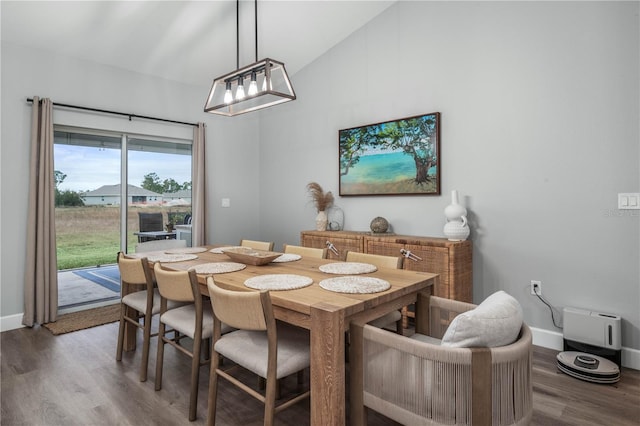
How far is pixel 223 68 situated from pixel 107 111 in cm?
141

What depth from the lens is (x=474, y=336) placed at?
1260 millimetres

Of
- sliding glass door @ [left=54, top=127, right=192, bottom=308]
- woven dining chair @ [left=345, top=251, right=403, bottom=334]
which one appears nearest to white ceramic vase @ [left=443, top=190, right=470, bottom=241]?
woven dining chair @ [left=345, top=251, right=403, bottom=334]

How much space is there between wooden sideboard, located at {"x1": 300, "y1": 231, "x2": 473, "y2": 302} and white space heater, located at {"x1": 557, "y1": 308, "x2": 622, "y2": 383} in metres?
0.73

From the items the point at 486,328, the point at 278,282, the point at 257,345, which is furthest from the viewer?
the point at 278,282

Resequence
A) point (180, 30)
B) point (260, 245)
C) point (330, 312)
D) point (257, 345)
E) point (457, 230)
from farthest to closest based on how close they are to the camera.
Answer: point (180, 30), point (260, 245), point (457, 230), point (257, 345), point (330, 312)

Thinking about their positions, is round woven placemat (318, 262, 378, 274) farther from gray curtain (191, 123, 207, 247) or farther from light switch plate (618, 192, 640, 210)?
gray curtain (191, 123, 207, 247)

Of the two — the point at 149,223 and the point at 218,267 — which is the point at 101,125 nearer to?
the point at 149,223

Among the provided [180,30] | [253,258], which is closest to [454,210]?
[253,258]

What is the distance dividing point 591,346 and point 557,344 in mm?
289

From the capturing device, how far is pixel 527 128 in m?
2.92

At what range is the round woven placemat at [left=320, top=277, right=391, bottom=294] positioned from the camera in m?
1.73

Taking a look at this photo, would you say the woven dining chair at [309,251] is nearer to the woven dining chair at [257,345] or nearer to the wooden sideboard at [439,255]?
the wooden sideboard at [439,255]

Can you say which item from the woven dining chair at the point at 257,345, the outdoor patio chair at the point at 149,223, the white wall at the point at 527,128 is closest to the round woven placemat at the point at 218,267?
the woven dining chair at the point at 257,345

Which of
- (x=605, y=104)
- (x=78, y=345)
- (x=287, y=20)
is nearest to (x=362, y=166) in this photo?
(x=287, y=20)
